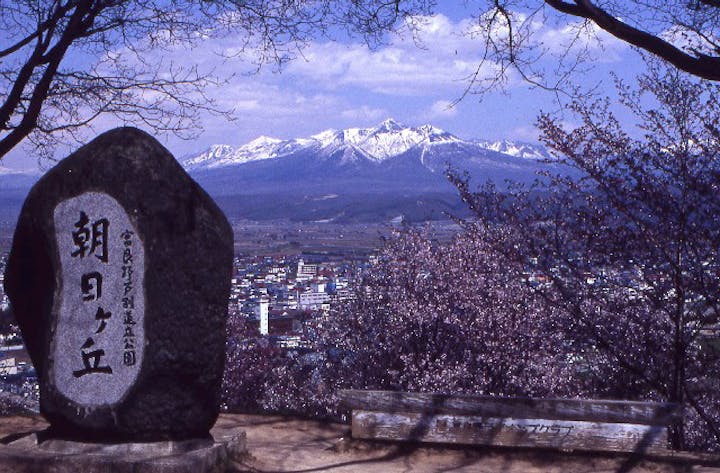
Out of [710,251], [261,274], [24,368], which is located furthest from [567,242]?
[261,274]

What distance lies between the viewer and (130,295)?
6.15 metres

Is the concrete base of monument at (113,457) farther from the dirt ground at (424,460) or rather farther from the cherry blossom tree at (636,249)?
the cherry blossom tree at (636,249)

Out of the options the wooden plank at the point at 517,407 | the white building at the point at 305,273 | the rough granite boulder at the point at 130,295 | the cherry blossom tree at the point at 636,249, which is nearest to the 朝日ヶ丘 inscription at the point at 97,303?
the rough granite boulder at the point at 130,295

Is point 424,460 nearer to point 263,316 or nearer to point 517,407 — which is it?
point 517,407

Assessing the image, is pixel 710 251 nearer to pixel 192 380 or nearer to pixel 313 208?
pixel 192 380

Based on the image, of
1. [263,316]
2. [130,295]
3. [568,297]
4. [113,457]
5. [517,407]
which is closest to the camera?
[113,457]

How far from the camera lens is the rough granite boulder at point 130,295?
6113 mm

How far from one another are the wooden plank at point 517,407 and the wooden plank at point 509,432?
49 millimetres

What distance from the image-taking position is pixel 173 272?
614 cm

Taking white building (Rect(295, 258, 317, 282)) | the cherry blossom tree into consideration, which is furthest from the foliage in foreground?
white building (Rect(295, 258, 317, 282))

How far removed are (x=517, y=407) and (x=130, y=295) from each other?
3.39 m

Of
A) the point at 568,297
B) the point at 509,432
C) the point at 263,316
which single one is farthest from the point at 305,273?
the point at 509,432

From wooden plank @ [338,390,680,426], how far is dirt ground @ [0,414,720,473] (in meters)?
0.33

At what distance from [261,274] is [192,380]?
2668cm
